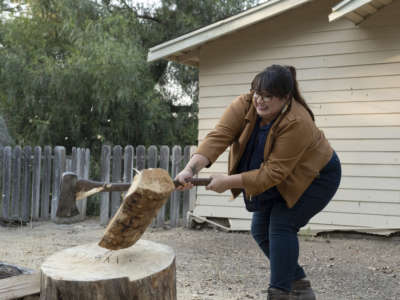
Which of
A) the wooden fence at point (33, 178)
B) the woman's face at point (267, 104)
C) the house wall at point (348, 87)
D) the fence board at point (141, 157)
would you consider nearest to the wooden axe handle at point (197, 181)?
the woman's face at point (267, 104)

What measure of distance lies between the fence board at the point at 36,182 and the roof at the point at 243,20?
2.83m

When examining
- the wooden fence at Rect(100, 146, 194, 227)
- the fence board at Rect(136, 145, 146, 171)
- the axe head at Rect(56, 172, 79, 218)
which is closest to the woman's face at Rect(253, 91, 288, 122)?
the axe head at Rect(56, 172, 79, 218)

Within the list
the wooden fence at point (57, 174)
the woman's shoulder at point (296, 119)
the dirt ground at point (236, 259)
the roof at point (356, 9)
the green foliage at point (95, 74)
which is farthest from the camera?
the green foliage at point (95, 74)

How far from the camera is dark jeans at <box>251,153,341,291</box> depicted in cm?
272

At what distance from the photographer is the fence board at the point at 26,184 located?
8156 mm

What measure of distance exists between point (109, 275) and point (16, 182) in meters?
6.51

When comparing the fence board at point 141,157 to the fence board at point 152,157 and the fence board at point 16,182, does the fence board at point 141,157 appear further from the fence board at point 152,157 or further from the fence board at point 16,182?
the fence board at point 16,182

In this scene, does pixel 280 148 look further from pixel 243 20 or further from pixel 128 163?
pixel 128 163

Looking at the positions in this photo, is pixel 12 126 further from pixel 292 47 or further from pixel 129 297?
pixel 129 297

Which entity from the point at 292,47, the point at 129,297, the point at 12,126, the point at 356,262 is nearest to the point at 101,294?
the point at 129,297

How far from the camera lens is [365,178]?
6277 millimetres

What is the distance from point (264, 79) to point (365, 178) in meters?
4.23

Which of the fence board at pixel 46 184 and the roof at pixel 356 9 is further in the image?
the fence board at pixel 46 184

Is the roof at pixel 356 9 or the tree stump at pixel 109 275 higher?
the roof at pixel 356 9
